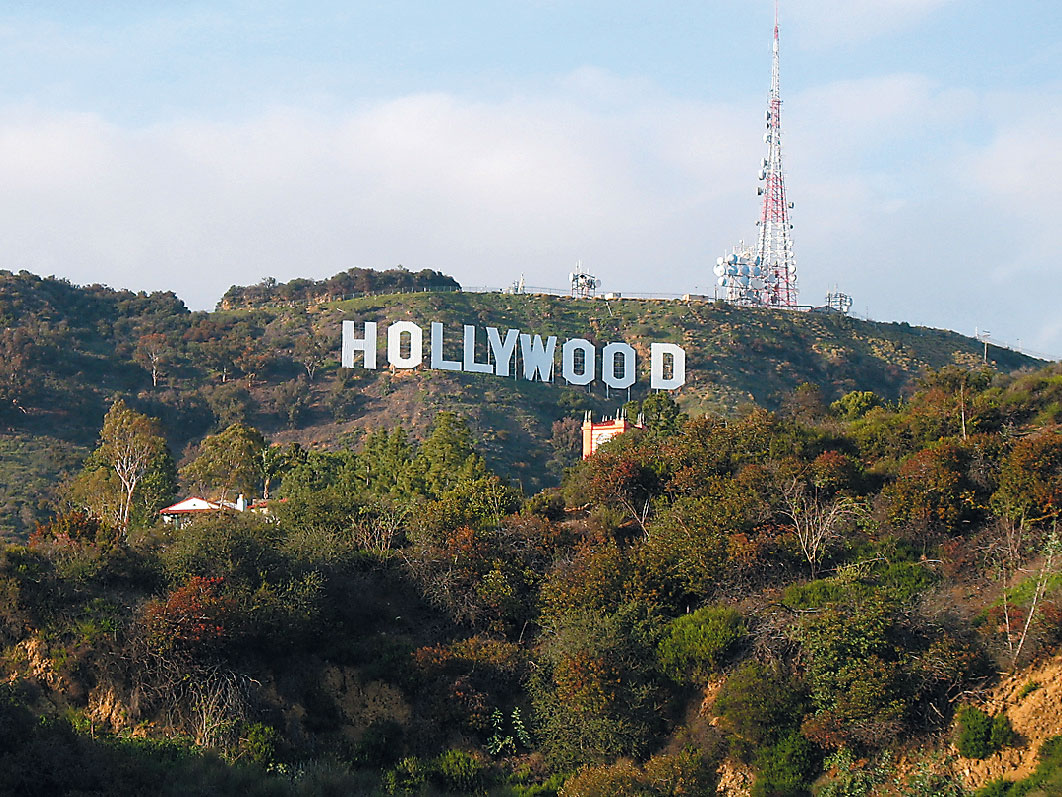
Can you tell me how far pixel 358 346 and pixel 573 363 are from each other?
40.3ft

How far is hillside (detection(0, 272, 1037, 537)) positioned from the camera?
6938cm

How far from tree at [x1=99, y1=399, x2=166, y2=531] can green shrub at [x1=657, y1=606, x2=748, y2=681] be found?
879 inches

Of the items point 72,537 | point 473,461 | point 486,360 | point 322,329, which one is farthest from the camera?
point 322,329

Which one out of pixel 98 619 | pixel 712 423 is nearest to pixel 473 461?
pixel 712 423

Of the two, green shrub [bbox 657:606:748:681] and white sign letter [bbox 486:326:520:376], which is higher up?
white sign letter [bbox 486:326:520:376]

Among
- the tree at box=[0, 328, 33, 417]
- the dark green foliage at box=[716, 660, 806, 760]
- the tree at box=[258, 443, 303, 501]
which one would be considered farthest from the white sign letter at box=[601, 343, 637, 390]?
the dark green foliage at box=[716, 660, 806, 760]

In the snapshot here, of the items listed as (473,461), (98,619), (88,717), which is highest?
(473,461)

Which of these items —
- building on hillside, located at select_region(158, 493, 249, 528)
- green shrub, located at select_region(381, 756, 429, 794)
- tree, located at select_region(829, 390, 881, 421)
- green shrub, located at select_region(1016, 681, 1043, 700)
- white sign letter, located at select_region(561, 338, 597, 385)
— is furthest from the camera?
white sign letter, located at select_region(561, 338, 597, 385)

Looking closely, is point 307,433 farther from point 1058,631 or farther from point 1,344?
point 1058,631

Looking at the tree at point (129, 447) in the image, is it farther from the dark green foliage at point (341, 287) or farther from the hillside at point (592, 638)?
the dark green foliage at point (341, 287)

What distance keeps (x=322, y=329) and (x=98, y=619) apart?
194ft

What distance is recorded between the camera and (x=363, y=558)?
32.8m

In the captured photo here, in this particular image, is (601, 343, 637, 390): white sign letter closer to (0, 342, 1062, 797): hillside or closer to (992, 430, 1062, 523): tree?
(0, 342, 1062, 797): hillside

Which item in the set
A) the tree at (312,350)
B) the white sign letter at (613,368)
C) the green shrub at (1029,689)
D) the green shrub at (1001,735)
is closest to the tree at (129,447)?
the green shrub at (1001,735)
